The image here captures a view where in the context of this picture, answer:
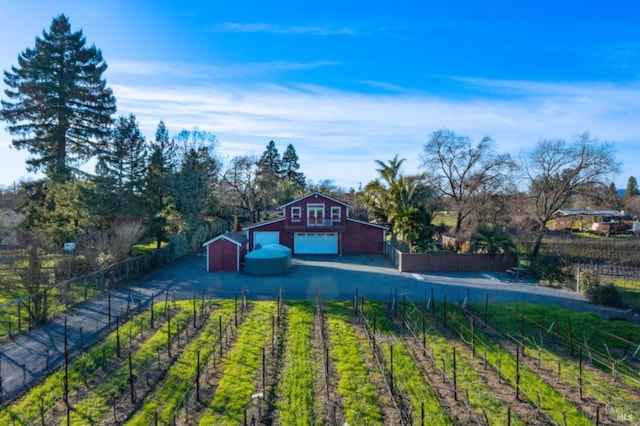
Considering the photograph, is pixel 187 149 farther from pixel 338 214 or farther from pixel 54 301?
pixel 54 301

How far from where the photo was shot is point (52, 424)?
7.02 meters

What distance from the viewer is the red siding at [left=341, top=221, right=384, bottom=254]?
2812 cm

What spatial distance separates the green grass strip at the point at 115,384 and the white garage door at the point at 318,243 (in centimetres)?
1623

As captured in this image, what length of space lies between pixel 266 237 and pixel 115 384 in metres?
19.8

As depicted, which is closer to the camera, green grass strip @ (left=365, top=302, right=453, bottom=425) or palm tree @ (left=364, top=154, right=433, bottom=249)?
green grass strip @ (left=365, top=302, right=453, bottom=425)

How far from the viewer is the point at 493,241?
21.8 m

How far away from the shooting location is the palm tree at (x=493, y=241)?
856 inches

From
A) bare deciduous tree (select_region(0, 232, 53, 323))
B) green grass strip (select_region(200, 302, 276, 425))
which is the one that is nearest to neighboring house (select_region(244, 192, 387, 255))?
green grass strip (select_region(200, 302, 276, 425))

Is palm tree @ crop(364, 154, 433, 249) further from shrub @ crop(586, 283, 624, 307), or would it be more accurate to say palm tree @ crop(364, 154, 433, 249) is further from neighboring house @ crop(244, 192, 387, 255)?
shrub @ crop(586, 283, 624, 307)

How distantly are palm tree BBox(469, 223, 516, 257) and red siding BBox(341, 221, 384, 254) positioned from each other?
23.8 ft

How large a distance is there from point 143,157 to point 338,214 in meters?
14.2

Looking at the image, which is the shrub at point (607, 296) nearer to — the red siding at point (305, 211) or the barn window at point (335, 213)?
the red siding at point (305, 211)

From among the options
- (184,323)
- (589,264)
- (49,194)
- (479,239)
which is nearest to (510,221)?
(589,264)

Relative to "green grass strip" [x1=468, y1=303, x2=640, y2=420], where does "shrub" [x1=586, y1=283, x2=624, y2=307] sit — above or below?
above
